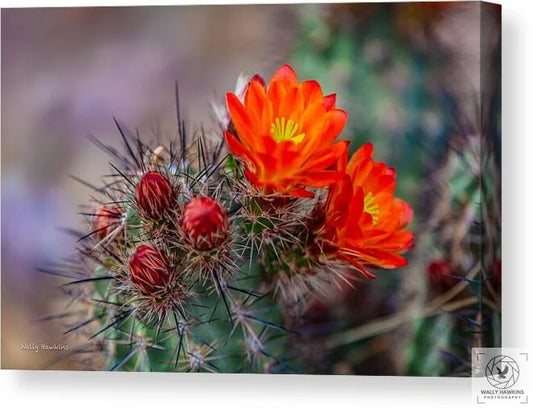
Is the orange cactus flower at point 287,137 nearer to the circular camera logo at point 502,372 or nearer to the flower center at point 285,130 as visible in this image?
the flower center at point 285,130

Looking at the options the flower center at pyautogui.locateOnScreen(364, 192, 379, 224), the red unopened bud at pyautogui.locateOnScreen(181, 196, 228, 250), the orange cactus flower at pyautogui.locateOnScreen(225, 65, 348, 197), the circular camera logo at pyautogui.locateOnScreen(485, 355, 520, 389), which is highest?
the orange cactus flower at pyautogui.locateOnScreen(225, 65, 348, 197)

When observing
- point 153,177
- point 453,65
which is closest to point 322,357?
point 153,177

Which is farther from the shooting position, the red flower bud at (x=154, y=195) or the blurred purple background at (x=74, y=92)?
Answer: the blurred purple background at (x=74, y=92)

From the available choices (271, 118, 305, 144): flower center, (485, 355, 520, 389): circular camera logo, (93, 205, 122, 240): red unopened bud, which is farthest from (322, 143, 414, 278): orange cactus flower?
(93, 205, 122, 240): red unopened bud

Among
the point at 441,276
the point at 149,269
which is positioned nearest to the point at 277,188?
the point at 149,269

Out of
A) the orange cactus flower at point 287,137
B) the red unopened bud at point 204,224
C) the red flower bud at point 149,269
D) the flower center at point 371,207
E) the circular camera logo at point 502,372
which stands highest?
the orange cactus flower at point 287,137

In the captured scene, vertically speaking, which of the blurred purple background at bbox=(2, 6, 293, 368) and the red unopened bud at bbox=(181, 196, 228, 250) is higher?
the blurred purple background at bbox=(2, 6, 293, 368)

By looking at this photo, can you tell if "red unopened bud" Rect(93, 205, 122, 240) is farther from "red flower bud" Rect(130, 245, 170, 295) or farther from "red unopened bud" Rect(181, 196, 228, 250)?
"red unopened bud" Rect(181, 196, 228, 250)

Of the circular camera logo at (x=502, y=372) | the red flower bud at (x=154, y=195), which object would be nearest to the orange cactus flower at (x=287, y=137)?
the red flower bud at (x=154, y=195)
